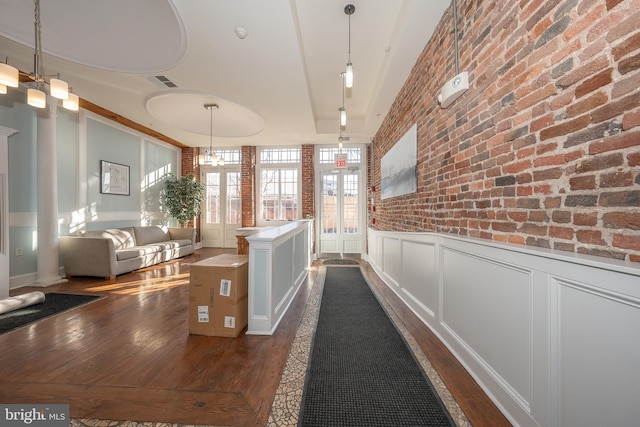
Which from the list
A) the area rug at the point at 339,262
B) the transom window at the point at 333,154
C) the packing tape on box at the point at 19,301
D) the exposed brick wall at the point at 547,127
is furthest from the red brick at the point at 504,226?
the transom window at the point at 333,154

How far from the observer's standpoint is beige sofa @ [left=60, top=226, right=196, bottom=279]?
164 inches

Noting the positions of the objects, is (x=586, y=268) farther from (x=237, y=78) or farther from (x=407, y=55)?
(x=237, y=78)

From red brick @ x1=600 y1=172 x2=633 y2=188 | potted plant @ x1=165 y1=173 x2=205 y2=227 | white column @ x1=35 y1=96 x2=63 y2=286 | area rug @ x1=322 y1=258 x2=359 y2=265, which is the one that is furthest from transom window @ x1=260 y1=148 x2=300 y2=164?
red brick @ x1=600 y1=172 x2=633 y2=188

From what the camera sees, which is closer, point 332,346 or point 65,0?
point 332,346

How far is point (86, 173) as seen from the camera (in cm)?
478

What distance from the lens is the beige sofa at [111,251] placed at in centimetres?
417

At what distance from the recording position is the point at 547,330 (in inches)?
45.3

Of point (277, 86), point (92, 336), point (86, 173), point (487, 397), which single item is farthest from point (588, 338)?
point (86, 173)

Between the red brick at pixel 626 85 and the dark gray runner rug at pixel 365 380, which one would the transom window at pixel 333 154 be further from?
the red brick at pixel 626 85

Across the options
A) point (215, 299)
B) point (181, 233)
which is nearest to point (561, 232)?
point (215, 299)

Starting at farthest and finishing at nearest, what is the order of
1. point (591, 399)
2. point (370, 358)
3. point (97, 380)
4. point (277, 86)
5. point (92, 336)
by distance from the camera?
point (277, 86)
point (92, 336)
point (370, 358)
point (97, 380)
point (591, 399)

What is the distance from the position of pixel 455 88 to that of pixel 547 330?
70.4 inches

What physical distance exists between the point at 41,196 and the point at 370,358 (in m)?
5.45

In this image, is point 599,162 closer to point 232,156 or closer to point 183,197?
point 183,197
